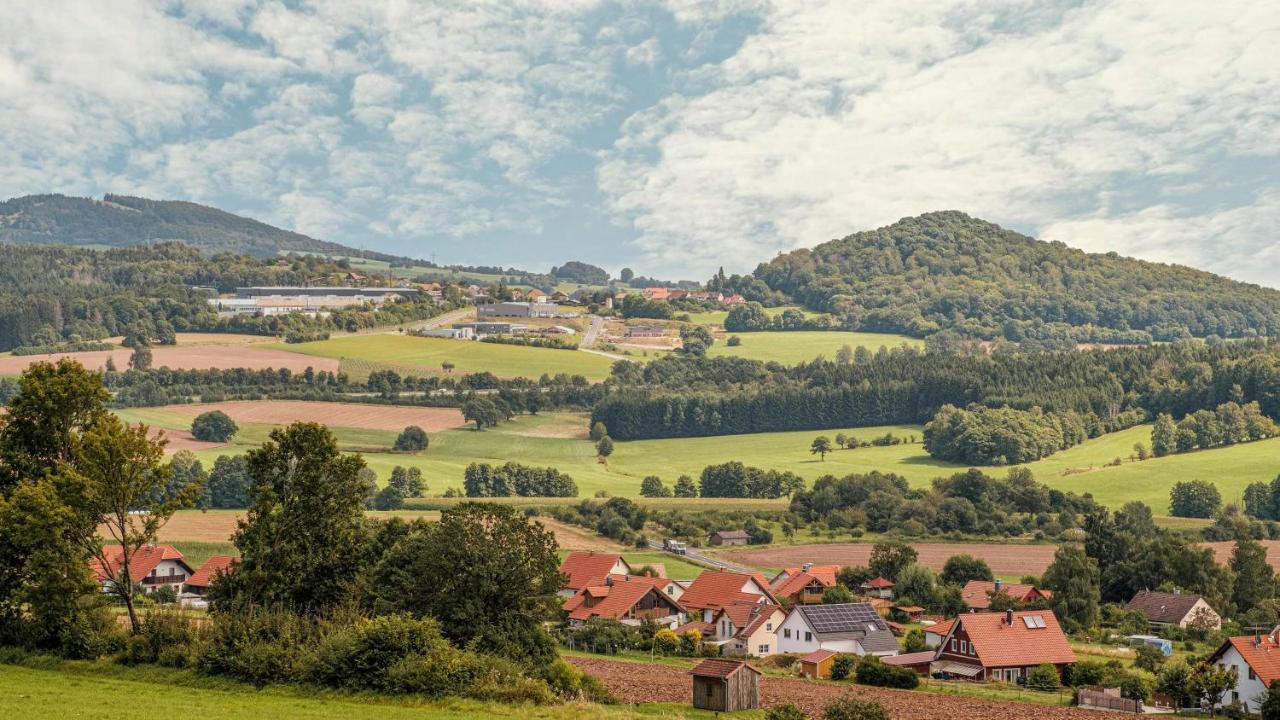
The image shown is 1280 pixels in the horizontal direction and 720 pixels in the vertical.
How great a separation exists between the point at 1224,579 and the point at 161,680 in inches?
2195

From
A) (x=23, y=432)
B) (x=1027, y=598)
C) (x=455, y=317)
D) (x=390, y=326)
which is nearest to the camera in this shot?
(x=23, y=432)

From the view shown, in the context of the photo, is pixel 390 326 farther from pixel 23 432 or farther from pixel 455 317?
pixel 23 432

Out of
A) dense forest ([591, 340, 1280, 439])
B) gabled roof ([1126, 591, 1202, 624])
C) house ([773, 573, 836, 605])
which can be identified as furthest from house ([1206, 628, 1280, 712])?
dense forest ([591, 340, 1280, 439])

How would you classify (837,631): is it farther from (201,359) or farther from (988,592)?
(201,359)

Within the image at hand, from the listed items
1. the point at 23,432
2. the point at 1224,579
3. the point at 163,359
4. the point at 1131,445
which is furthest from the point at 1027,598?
the point at 163,359

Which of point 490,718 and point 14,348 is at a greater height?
point 14,348

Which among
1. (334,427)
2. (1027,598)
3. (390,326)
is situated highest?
(390,326)

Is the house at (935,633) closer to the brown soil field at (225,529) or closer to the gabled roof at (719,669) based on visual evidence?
the gabled roof at (719,669)

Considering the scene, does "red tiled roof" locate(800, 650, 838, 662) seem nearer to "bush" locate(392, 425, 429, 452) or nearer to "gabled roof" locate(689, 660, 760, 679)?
"gabled roof" locate(689, 660, 760, 679)

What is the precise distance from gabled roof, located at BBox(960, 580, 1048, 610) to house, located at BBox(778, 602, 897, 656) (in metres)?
10.6

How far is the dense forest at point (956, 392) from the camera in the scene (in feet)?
413

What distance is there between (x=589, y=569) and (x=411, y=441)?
4607 cm

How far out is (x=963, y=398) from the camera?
132 meters

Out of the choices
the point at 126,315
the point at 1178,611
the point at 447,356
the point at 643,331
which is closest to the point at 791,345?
the point at 643,331
